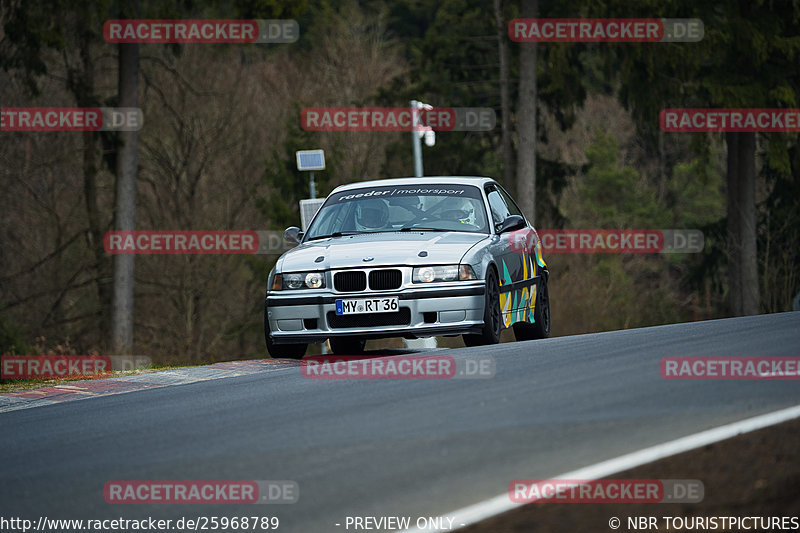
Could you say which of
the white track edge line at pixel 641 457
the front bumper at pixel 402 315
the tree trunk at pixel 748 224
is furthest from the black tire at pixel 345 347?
the tree trunk at pixel 748 224

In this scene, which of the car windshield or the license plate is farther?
the car windshield

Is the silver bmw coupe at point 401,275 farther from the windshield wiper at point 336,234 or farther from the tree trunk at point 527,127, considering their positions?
the tree trunk at point 527,127

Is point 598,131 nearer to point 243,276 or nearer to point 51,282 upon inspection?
point 243,276

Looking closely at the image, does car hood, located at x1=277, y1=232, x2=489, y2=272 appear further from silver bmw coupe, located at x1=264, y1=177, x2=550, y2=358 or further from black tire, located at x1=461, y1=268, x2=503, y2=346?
black tire, located at x1=461, y1=268, x2=503, y2=346

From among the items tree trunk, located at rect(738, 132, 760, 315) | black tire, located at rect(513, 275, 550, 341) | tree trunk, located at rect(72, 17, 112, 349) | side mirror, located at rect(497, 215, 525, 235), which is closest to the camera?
side mirror, located at rect(497, 215, 525, 235)

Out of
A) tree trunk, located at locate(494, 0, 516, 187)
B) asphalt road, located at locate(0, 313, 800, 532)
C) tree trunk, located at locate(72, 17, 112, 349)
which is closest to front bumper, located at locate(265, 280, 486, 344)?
asphalt road, located at locate(0, 313, 800, 532)

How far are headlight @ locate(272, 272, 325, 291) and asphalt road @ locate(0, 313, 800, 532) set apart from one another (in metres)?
1.91

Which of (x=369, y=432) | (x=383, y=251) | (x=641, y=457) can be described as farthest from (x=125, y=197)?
(x=641, y=457)

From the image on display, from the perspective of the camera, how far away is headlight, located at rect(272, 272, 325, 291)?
462 inches

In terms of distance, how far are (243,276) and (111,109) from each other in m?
11.8

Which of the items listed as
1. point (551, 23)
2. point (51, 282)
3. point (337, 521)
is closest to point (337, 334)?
point (337, 521)

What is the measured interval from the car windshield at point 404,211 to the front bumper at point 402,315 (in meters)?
1.38

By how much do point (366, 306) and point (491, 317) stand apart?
1234 millimetres

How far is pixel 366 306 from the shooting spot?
11.5 m
